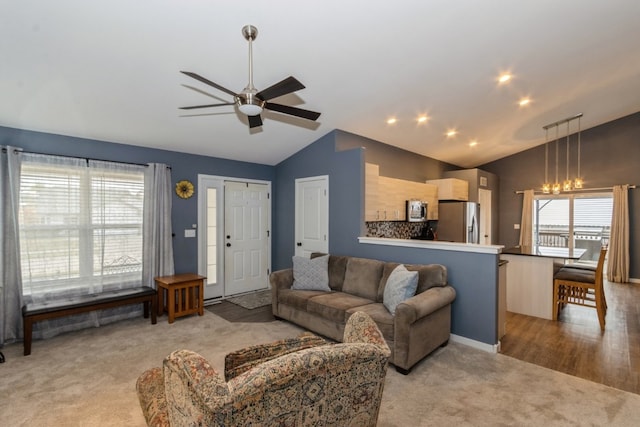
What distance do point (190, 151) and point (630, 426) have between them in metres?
5.62

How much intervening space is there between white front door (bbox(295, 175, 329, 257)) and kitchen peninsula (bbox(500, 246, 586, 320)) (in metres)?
2.79

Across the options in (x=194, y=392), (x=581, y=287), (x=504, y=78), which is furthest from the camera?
(x=581, y=287)

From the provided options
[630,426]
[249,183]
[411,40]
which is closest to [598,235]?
[630,426]

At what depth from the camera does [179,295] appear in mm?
4312

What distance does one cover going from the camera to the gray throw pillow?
4223mm

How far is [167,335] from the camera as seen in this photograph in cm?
377

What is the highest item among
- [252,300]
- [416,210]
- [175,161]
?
[175,161]

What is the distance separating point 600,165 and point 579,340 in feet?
17.5

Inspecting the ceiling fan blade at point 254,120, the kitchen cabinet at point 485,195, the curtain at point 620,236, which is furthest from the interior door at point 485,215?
the ceiling fan blade at point 254,120

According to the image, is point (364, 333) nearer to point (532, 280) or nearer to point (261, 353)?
point (261, 353)

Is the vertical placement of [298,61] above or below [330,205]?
above

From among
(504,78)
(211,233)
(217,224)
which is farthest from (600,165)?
(211,233)

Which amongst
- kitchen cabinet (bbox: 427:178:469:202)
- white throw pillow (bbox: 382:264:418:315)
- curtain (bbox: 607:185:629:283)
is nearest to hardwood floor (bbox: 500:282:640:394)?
white throw pillow (bbox: 382:264:418:315)

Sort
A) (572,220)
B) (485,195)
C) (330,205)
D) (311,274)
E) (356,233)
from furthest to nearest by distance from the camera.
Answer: (485,195), (572,220), (330,205), (356,233), (311,274)
